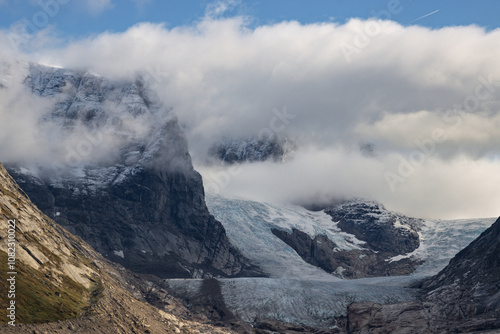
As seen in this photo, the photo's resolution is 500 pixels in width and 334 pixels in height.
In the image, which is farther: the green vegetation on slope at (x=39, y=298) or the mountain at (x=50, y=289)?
the mountain at (x=50, y=289)

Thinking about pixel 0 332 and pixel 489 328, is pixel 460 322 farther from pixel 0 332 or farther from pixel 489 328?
pixel 0 332

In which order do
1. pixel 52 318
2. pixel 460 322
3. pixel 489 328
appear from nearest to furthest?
pixel 52 318
pixel 489 328
pixel 460 322

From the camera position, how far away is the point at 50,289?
134000 mm

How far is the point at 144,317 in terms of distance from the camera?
168 meters

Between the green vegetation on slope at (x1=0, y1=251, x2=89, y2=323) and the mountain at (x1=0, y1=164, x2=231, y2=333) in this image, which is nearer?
the green vegetation on slope at (x1=0, y1=251, x2=89, y2=323)

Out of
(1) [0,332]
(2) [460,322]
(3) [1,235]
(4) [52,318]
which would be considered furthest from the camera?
(2) [460,322]

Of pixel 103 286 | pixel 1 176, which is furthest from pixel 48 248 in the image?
pixel 1 176

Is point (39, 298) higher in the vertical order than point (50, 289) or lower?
lower

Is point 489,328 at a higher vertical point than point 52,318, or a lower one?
higher

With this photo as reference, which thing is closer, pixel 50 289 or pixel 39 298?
pixel 39 298

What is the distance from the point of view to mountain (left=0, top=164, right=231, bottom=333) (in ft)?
391

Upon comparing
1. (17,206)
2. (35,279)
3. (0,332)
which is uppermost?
(17,206)

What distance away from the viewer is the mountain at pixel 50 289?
119m

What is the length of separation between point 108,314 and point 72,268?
17.8 metres
